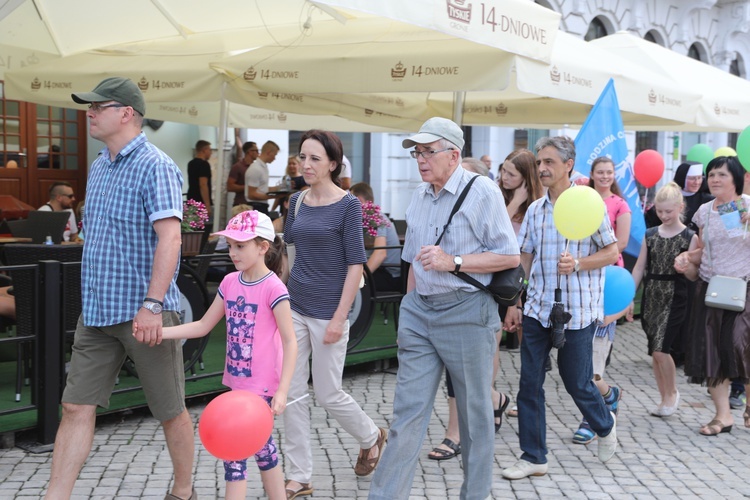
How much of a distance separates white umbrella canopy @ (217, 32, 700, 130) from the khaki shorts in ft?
12.3

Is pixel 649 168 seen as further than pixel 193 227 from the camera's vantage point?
Yes

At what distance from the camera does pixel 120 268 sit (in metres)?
4.12

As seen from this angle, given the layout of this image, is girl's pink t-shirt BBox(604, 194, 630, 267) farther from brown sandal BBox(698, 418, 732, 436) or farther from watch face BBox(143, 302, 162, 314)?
watch face BBox(143, 302, 162, 314)

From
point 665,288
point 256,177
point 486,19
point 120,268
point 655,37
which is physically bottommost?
point 665,288

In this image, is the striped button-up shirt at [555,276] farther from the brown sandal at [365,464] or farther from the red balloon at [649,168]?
the red balloon at [649,168]

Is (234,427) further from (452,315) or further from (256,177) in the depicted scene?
(256,177)

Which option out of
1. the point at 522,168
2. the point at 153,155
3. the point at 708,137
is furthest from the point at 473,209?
the point at 708,137

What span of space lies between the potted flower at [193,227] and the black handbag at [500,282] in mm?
2931

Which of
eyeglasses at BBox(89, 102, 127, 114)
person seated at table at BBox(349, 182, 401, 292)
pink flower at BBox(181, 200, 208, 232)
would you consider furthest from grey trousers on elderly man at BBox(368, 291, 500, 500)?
person seated at table at BBox(349, 182, 401, 292)

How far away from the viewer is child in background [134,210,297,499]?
4062 millimetres

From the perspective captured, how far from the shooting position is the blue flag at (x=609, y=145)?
727 centimetres

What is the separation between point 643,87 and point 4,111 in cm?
846

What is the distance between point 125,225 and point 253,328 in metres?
0.70

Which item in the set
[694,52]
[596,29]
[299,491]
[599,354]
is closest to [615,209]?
[599,354]
